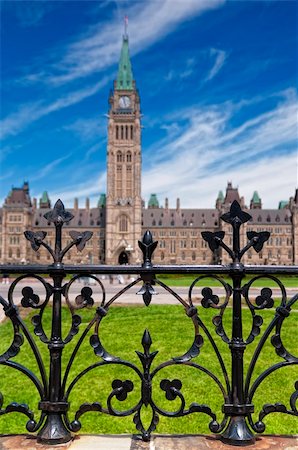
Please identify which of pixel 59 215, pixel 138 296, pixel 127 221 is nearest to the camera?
pixel 59 215

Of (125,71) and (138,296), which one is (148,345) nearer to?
(138,296)

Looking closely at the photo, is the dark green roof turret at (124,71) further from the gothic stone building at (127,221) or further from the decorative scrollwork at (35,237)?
the decorative scrollwork at (35,237)

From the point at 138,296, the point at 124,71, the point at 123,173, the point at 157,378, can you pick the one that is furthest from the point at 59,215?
the point at 124,71

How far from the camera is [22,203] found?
104 m

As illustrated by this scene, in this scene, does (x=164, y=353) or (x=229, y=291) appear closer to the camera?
(x=229, y=291)

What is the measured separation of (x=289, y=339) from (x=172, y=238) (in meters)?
97.6

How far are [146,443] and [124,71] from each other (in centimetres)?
10693

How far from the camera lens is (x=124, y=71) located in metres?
103

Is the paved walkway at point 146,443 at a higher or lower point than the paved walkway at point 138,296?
higher

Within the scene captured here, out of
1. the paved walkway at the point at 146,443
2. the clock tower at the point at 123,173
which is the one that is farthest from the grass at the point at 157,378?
the clock tower at the point at 123,173

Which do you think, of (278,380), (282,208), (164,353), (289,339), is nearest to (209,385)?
(278,380)

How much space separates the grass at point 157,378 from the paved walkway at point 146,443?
91.6 inches

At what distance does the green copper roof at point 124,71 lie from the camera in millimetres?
101750

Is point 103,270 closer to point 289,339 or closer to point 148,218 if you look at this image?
point 289,339
